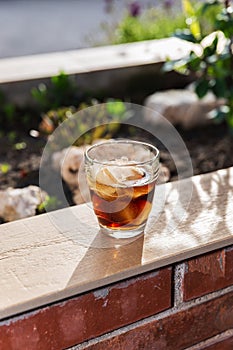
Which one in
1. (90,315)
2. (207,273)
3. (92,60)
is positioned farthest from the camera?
(92,60)

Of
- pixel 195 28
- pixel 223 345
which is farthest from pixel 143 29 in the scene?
pixel 223 345

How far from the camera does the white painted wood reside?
2.07m

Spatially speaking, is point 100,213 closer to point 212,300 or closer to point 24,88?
point 212,300

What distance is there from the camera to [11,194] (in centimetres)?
147

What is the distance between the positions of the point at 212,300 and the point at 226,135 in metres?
0.94

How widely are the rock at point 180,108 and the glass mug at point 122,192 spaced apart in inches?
38.4

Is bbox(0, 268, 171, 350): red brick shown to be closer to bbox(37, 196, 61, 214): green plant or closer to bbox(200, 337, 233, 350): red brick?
bbox(200, 337, 233, 350): red brick

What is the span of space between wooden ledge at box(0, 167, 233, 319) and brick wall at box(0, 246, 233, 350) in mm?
28

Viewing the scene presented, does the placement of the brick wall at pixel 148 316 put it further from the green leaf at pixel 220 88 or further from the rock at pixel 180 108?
the rock at pixel 180 108

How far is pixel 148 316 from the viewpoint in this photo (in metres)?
1.05

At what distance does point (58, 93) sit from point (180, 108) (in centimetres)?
37

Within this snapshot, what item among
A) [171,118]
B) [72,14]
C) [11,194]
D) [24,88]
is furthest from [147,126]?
[72,14]

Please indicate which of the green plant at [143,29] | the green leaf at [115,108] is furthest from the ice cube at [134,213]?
the green plant at [143,29]

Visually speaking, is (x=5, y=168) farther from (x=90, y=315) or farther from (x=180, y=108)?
(x=90, y=315)
